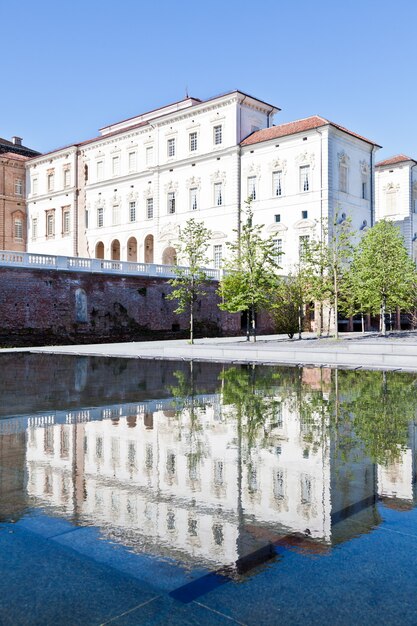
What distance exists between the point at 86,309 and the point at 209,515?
28.7 meters

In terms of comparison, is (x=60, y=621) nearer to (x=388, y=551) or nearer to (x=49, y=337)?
(x=388, y=551)

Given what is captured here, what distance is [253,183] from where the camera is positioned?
44812mm

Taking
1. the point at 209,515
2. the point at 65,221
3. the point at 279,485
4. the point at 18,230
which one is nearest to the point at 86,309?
the point at 279,485

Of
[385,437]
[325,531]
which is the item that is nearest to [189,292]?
[385,437]

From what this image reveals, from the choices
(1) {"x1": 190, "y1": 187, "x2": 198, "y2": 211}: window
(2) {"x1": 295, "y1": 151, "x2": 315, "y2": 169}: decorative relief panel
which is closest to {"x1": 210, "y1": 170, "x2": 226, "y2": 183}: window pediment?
(1) {"x1": 190, "y1": 187, "x2": 198, "y2": 211}: window

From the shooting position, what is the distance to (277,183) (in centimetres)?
4369

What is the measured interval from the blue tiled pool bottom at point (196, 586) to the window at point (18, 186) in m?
62.3

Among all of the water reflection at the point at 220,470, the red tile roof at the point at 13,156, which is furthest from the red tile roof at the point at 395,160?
the water reflection at the point at 220,470

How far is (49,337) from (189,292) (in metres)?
7.57

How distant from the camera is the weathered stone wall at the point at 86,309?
28.9 m

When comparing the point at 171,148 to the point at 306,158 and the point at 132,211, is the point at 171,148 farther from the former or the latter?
the point at 306,158

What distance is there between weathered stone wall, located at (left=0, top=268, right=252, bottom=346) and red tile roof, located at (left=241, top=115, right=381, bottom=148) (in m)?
12.8

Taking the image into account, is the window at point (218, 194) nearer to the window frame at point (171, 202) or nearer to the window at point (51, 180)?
the window frame at point (171, 202)

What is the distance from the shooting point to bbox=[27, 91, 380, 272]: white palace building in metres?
42.4
